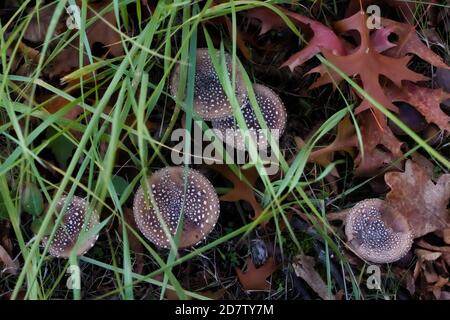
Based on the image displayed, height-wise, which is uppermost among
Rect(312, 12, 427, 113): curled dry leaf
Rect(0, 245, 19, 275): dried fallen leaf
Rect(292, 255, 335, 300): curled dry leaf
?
Rect(312, 12, 427, 113): curled dry leaf

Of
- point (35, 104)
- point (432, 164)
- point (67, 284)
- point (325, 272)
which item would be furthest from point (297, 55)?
point (67, 284)

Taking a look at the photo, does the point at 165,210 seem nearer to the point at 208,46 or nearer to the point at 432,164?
the point at 208,46

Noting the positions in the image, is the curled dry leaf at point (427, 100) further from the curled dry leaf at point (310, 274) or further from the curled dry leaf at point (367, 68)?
the curled dry leaf at point (310, 274)

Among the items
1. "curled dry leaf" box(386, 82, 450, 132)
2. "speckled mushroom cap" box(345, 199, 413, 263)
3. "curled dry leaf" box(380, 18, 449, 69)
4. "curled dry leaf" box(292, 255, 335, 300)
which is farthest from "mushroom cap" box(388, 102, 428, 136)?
"curled dry leaf" box(292, 255, 335, 300)

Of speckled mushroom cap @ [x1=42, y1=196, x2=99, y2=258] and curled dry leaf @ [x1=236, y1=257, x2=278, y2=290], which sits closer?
speckled mushroom cap @ [x1=42, y1=196, x2=99, y2=258]

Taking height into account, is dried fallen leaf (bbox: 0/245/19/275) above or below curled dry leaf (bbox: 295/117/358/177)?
below

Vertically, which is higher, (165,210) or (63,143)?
(63,143)

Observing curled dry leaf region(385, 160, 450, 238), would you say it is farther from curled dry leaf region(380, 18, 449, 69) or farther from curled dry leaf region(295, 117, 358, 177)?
curled dry leaf region(380, 18, 449, 69)
